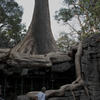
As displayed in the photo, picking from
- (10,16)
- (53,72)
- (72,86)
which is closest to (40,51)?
(53,72)

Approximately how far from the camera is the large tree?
4.80 metres

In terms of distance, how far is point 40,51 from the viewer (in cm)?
709

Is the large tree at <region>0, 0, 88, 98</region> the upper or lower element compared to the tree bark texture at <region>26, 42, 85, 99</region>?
upper

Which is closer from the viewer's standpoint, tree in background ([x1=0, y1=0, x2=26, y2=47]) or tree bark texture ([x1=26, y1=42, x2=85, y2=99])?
tree bark texture ([x1=26, y1=42, x2=85, y2=99])

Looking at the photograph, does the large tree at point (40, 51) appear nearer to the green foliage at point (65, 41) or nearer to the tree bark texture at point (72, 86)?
the tree bark texture at point (72, 86)

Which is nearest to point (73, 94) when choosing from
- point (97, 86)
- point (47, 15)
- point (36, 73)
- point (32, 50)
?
point (97, 86)

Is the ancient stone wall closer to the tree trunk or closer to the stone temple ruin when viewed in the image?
the stone temple ruin

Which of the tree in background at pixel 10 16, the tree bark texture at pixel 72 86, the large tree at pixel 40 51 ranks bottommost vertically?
the tree bark texture at pixel 72 86

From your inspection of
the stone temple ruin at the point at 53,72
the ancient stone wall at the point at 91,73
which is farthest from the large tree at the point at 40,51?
the ancient stone wall at the point at 91,73

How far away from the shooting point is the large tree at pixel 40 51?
480 centimetres

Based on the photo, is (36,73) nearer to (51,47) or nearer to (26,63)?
(26,63)

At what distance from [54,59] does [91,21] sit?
738 cm

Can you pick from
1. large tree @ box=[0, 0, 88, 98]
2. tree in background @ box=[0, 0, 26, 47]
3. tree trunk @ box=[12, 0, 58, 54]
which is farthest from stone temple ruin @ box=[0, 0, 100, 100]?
tree in background @ box=[0, 0, 26, 47]

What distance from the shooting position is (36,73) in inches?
212
